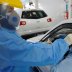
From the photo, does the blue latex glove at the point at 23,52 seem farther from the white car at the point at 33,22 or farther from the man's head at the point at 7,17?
the white car at the point at 33,22

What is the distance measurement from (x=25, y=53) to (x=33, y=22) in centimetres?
809

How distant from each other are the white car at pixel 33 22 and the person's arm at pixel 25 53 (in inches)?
298

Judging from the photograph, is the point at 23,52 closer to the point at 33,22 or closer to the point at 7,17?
the point at 7,17

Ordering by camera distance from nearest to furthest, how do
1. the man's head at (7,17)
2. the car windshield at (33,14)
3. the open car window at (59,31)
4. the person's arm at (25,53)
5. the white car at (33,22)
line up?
the person's arm at (25,53) → the man's head at (7,17) → the open car window at (59,31) → the white car at (33,22) → the car windshield at (33,14)

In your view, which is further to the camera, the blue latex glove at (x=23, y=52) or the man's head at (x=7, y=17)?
the man's head at (x=7, y=17)

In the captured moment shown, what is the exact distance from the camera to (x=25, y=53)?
1.85 metres

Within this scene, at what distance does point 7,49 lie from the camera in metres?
1.84

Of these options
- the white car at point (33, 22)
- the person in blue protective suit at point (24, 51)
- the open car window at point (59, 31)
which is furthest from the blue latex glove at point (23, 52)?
the white car at point (33, 22)

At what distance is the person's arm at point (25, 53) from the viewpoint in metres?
1.83

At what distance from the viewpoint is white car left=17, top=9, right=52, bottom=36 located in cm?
957

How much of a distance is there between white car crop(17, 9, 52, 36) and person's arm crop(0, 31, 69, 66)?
7558 mm

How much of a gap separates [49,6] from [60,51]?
1342 cm

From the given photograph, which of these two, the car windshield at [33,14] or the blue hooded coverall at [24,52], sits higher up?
the blue hooded coverall at [24,52]

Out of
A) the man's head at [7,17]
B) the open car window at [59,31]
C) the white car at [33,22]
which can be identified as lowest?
the white car at [33,22]
